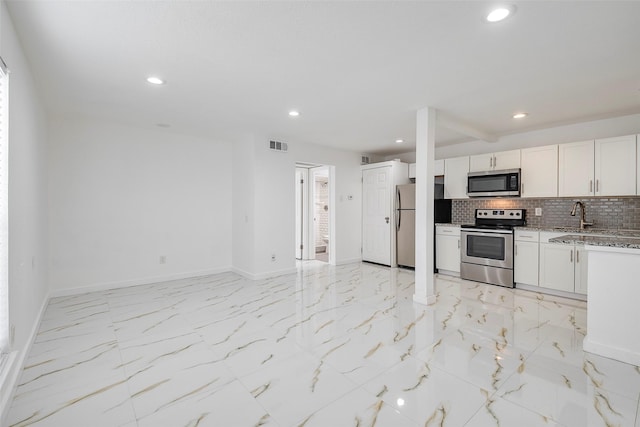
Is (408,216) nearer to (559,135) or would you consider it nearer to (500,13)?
(559,135)

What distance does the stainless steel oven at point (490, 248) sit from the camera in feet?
14.7

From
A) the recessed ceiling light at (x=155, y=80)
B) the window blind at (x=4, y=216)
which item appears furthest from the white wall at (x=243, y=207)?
the window blind at (x=4, y=216)

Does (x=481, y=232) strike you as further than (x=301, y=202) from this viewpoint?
No

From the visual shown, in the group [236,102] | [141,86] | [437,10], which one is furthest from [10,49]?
[437,10]

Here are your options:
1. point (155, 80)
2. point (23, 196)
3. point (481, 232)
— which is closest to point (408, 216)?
point (481, 232)

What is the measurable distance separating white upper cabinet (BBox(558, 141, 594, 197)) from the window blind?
5.82 metres

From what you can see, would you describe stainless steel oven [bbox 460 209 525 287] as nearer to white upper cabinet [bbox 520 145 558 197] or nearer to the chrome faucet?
white upper cabinet [bbox 520 145 558 197]

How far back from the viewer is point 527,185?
4535 millimetres

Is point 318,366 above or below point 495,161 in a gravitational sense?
below

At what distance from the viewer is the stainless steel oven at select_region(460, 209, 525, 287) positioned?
4.48 m

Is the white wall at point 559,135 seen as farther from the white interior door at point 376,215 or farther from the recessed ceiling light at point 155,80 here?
the recessed ceiling light at point 155,80

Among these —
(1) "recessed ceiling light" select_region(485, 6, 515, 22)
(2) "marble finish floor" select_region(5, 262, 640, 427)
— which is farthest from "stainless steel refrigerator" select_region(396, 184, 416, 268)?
(1) "recessed ceiling light" select_region(485, 6, 515, 22)

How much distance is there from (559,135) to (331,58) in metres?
4.10

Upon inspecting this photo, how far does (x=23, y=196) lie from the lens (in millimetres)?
2416
